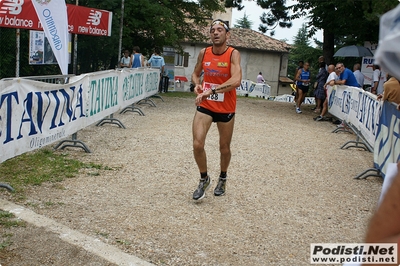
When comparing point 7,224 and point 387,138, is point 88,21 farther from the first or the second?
point 7,224

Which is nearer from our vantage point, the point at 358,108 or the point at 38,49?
the point at 358,108

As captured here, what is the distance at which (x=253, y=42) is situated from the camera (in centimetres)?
5228

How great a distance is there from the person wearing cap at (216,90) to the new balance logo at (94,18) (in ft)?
34.7

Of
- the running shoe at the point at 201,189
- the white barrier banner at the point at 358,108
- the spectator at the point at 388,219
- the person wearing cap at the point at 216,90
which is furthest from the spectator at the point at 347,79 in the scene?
the spectator at the point at 388,219

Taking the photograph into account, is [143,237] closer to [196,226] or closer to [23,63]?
[196,226]

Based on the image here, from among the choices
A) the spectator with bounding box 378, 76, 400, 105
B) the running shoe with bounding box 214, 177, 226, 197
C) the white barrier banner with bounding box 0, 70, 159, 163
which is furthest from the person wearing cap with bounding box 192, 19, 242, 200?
the spectator with bounding box 378, 76, 400, 105

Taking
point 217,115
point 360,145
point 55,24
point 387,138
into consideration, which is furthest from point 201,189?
point 360,145

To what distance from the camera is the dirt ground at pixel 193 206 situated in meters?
4.47

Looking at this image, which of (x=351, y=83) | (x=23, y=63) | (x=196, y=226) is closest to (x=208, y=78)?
(x=196, y=226)

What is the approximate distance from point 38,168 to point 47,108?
873mm

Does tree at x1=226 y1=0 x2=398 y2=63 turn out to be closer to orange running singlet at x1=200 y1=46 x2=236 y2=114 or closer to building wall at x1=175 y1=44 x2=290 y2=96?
orange running singlet at x1=200 y1=46 x2=236 y2=114

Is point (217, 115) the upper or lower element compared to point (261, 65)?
lower

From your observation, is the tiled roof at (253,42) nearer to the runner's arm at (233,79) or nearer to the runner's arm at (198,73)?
the runner's arm at (198,73)

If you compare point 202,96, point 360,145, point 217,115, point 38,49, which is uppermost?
point 38,49
